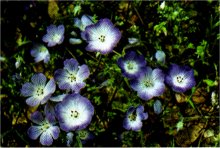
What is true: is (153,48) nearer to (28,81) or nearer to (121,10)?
(121,10)

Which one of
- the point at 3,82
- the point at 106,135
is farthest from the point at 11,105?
the point at 106,135

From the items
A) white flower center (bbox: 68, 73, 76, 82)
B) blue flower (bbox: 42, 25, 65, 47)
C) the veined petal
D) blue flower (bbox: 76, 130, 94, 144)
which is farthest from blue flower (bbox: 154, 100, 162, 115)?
blue flower (bbox: 42, 25, 65, 47)

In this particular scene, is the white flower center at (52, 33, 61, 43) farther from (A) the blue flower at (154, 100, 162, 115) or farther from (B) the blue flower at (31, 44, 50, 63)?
(A) the blue flower at (154, 100, 162, 115)

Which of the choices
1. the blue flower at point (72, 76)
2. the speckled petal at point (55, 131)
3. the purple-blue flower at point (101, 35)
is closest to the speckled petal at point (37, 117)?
the speckled petal at point (55, 131)

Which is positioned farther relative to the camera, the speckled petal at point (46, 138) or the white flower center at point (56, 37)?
the white flower center at point (56, 37)

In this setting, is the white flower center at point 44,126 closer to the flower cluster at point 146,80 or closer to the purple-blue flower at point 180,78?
the flower cluster at point 146,80

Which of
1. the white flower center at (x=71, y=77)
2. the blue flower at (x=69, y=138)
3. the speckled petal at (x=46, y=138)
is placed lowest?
the speckled petal at (x=46, y=138)
